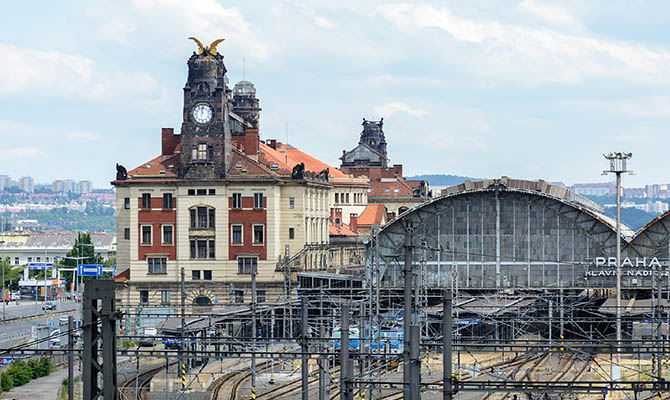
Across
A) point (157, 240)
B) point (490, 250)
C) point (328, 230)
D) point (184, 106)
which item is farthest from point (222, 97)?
point (490, 250)

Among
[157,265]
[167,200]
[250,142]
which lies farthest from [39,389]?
[250,142]

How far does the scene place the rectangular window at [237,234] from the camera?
97375 millimetres

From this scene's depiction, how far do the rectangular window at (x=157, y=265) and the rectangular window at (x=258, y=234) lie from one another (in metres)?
7.81

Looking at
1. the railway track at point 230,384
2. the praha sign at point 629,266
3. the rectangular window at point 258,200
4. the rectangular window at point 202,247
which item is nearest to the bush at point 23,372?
the railway track at point 230,384

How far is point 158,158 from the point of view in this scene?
103375 millimetres

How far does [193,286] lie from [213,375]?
88.7 feet

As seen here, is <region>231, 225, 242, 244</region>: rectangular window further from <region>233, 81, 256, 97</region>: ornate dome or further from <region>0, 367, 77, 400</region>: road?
<region>233, 81, 256, 97</region>: ornate dome

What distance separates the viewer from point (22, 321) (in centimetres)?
11750

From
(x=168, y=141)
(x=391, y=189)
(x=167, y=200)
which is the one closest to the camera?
(x=167, y=200)

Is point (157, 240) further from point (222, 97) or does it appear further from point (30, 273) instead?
point (30, 273)

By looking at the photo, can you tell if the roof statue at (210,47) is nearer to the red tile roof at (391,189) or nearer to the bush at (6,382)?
the bush at (6,382)

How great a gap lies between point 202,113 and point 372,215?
5060cm

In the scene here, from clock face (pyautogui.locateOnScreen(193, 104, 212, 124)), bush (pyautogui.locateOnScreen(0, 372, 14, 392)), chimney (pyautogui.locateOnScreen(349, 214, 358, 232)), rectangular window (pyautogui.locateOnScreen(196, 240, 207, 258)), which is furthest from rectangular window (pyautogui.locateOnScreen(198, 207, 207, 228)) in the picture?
chimney (pyautogui.locateOnScreen(349, 214, 358, 232))

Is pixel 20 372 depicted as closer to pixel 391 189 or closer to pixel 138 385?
pixel 138 385
